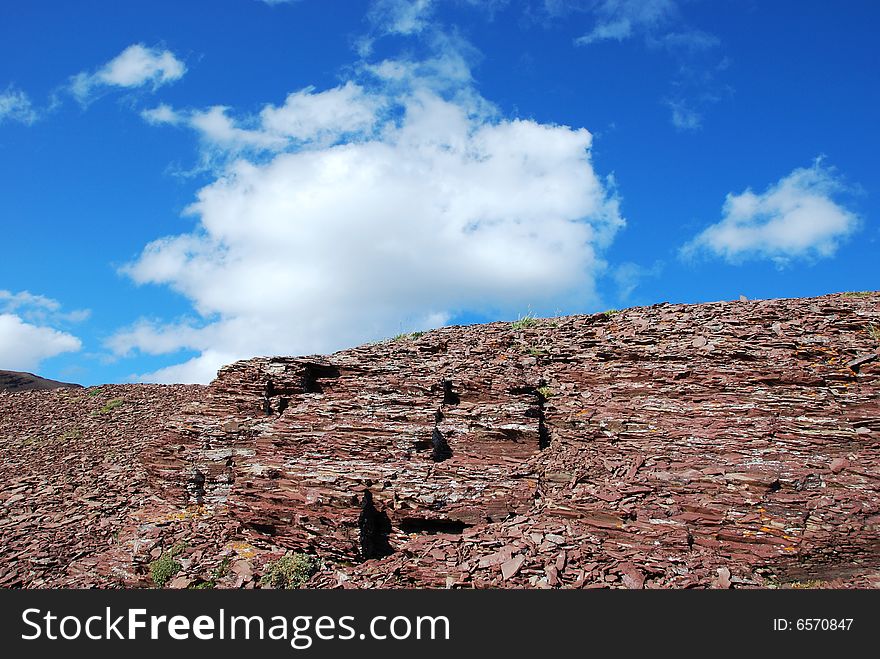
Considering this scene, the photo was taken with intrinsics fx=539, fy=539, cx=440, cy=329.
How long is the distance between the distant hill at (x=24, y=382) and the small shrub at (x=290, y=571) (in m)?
44.6

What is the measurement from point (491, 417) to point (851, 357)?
927 cm

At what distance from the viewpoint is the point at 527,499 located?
12.0m

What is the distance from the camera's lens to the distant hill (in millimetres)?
46688

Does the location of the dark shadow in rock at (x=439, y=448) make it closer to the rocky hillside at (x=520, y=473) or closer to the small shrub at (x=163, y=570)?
the rocky hillside at (x=520, y=473)

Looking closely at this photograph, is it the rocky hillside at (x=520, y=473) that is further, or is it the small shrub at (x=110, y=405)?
the small shrub at (x=110, y=405)

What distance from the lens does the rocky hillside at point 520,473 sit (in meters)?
10.7

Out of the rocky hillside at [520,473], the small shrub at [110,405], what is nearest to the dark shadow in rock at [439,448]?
the rocky hillside at [520,473]

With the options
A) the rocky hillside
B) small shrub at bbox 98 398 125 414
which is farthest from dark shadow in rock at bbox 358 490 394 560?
small shrub at bbox 98 398 125 414

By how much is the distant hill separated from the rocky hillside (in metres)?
37.0

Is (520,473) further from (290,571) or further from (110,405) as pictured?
(110,405)

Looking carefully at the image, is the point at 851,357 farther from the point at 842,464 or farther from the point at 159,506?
the point at 159,506

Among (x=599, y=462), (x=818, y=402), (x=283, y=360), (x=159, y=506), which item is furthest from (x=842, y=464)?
(x=159, y=506)

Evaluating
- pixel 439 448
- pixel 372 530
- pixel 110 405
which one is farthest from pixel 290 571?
pixel 110 405

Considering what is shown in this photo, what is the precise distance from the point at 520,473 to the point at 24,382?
52.9 meters
